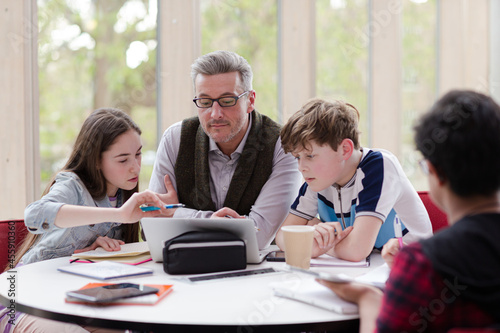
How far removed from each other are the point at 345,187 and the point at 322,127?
24cm

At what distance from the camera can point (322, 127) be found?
1.71 metres

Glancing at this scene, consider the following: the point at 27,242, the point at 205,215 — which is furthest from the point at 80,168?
the point at 205,215

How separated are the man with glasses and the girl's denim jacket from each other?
0.32 metres

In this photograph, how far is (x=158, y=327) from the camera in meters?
1.00

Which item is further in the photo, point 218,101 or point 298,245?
point 218,101

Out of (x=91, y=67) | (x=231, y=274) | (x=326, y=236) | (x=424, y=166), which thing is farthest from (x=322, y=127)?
(x=91, y=67)

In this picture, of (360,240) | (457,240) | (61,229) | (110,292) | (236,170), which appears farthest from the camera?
(236,170)

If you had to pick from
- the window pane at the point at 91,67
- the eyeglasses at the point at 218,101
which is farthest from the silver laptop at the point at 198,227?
the window pane at the point at 91,67

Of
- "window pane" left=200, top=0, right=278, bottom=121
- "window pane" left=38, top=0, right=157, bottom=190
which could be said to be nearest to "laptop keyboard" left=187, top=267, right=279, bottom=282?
"window pane" left=38, top=0, right=157, bottom=190

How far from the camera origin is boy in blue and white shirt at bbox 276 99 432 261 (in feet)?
5.22

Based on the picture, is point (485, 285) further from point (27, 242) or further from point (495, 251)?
point (27, 242)

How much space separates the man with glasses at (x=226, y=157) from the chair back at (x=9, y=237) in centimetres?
57

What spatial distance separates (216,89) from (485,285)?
1462 millimetres

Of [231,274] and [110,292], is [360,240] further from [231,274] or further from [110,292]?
[110,292]
